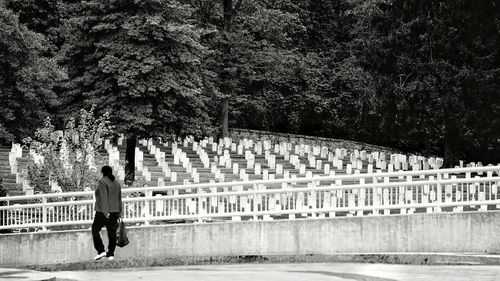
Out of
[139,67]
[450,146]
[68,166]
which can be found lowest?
[68,166]

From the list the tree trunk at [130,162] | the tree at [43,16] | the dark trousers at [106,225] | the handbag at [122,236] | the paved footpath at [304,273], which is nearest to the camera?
Answer: the paved footpath at [304,273]

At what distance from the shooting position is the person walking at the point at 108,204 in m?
20.1

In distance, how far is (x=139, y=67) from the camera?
140 ft

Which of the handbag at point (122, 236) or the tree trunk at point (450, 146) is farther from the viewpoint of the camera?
the tree trunk at point (450, 146)

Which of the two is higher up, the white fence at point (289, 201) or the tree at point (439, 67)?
the tree at point (439, 67)

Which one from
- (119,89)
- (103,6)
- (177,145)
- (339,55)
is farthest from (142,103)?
(339,55)

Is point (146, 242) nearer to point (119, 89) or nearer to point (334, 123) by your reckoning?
point (119, 89)

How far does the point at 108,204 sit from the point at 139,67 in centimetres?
2269

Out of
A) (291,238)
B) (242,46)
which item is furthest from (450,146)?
(291,238)

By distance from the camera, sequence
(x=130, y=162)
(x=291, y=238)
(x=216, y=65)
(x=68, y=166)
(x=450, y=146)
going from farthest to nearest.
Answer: (x=216, y=65) < (x=450, y=146) < (x=130, y=162) < (x=68, y=166) < (x=291, y=238)

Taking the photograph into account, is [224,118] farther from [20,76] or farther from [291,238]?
[291,238]

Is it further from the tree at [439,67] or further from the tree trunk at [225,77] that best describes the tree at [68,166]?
the tree trunk at [225,77]

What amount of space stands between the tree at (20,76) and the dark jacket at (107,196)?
2112cm

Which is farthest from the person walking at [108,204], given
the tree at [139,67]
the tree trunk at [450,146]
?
the tree trunk at [450,146]
